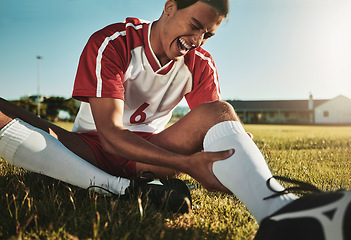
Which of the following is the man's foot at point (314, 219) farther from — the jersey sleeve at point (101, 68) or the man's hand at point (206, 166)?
the jersey sleeve at point (101, 68)

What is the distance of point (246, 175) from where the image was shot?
152 cm

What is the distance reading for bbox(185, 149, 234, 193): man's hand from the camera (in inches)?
64.0

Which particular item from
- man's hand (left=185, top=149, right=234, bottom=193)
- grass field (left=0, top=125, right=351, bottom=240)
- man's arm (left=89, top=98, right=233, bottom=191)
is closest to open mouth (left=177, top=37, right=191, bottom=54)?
man's arm (left=89, top=98, right=233, bottom=191)

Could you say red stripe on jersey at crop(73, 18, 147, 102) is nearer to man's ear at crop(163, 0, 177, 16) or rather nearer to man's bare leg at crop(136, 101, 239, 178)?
man's ear at crop(163, 0, 177, 16)

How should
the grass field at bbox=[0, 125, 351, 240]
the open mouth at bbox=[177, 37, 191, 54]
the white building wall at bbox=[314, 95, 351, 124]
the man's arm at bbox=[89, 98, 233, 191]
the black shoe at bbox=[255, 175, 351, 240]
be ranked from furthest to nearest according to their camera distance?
the white building wall at bbox=[314, 95, 351, 124] < the open mouth at bbox=[177, 37, 191, 54] < the man's arm at bbox=[89, 98, 233, 191] < the grass field at bbox=[0, 125, 351, 240] < the black shoe at bbox=[255, 175, 351, 240]

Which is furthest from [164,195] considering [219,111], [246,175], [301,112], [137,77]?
[301,112]

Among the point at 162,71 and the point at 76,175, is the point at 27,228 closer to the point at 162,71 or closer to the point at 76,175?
the point at 76,175

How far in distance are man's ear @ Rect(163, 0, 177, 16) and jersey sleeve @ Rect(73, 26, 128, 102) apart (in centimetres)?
46

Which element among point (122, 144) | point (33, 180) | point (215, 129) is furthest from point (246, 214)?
point (33, 180)

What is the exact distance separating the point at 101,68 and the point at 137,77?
457 millimetres

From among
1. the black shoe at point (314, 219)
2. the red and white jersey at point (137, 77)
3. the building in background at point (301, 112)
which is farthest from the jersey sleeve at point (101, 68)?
the building in background at point (301, 112)

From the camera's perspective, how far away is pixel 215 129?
6.23 feet

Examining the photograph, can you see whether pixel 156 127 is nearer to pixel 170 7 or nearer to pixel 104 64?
pixel 104 64

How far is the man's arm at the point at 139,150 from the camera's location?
1.69m
